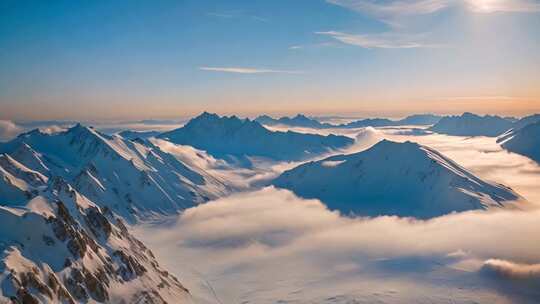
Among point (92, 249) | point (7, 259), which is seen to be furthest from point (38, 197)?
point (7, 259)

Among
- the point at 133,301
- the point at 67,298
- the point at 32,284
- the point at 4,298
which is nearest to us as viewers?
the point at 4,298

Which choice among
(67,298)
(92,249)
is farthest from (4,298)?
(92,249)

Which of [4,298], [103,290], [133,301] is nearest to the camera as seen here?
[4,298]

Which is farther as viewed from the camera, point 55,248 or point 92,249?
point 92,249

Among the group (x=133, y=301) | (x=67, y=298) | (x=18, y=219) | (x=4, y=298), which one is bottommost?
(x=133, y=301)

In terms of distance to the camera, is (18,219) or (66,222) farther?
(66,222)

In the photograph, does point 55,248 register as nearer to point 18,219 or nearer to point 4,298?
point 18,219

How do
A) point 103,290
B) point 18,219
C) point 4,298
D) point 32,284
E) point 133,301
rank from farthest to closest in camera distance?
point 133,301
point 103,290
point 18,219
point 32,284
point 4,298

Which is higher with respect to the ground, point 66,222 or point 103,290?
point 66,222

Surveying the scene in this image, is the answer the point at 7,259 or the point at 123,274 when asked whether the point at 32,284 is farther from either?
the point at 123,274
